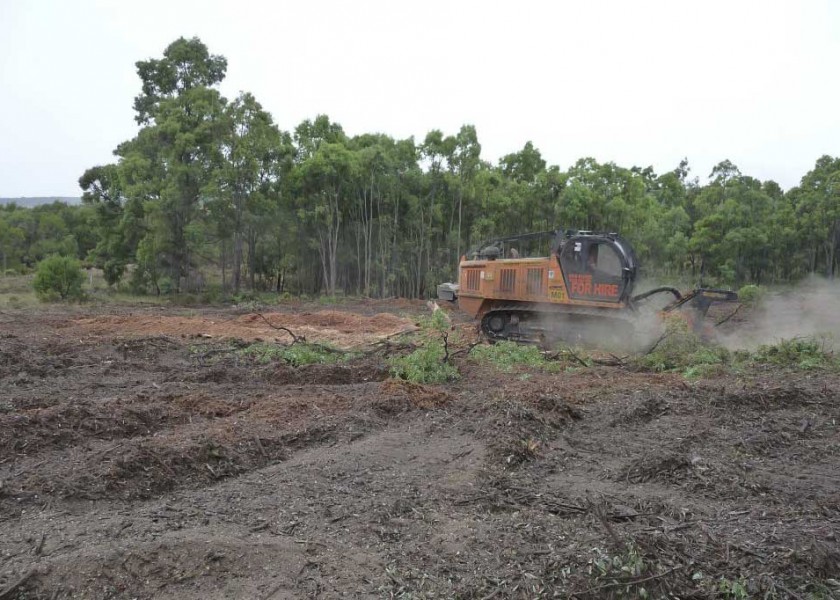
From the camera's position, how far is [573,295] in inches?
475

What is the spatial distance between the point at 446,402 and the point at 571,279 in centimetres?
570

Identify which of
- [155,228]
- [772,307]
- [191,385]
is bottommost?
[191,385]

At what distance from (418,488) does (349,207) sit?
90.0 ft

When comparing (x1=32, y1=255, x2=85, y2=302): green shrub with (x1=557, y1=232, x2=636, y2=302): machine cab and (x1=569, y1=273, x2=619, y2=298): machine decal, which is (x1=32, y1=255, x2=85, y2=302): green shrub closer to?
(x1=557, y1=232, x2=636, y2=302): machine cab

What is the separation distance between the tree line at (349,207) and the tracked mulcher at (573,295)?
14.6 m

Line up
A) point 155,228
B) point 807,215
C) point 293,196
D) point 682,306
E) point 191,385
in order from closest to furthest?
point 191,385, point 682,306, point 155,228, point 293,196, point 807,215

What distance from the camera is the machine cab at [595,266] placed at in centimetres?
1163

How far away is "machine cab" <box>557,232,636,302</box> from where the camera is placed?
11.6m

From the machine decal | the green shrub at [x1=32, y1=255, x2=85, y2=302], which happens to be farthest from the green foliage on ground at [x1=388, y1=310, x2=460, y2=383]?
the green shrub at [x1=32, y1=255, x2=85, y2=302]

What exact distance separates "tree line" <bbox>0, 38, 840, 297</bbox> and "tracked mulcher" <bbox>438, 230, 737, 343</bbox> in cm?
1458

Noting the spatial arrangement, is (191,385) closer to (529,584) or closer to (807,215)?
(529,584)

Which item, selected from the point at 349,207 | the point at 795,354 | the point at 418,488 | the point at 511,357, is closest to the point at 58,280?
the point at 349,207

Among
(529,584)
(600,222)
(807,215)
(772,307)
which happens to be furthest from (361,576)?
(807,215)

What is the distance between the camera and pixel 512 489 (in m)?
4.49
